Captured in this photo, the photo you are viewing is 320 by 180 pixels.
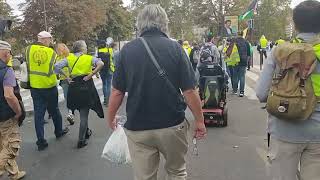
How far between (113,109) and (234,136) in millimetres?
4313

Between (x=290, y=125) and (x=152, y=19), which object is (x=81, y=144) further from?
(x=290, y=125)

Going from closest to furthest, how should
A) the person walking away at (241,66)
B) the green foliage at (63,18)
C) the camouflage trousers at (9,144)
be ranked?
the camouflage trousers at (9,144), the person walking away at (241,66), the green foliage at (63,18)

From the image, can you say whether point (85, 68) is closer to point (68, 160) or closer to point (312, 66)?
point (68, 160)

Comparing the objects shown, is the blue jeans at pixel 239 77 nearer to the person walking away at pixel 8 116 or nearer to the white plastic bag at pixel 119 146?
the person walking away at pixel 8 116

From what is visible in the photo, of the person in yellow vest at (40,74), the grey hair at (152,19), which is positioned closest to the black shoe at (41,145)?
the person in yellow vest at (40,74)

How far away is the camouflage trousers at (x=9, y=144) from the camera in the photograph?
220 inches

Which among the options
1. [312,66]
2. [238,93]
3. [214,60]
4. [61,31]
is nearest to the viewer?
[312,66]

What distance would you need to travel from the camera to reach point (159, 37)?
3.64 m

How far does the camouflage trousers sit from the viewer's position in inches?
220

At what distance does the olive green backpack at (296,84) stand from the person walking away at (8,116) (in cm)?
333

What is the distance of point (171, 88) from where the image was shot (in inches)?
140

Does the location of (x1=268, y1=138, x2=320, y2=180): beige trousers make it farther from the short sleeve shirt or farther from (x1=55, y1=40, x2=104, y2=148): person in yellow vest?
(x1=55, y1=40, x2=104, y2=148): person in yellow vest

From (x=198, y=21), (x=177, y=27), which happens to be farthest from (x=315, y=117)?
(x=177, y=27)

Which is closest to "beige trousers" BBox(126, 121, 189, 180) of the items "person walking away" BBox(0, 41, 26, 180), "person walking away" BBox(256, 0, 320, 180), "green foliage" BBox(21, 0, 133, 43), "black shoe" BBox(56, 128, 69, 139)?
"person walking away" BBox(256, 0, 320, 180)
